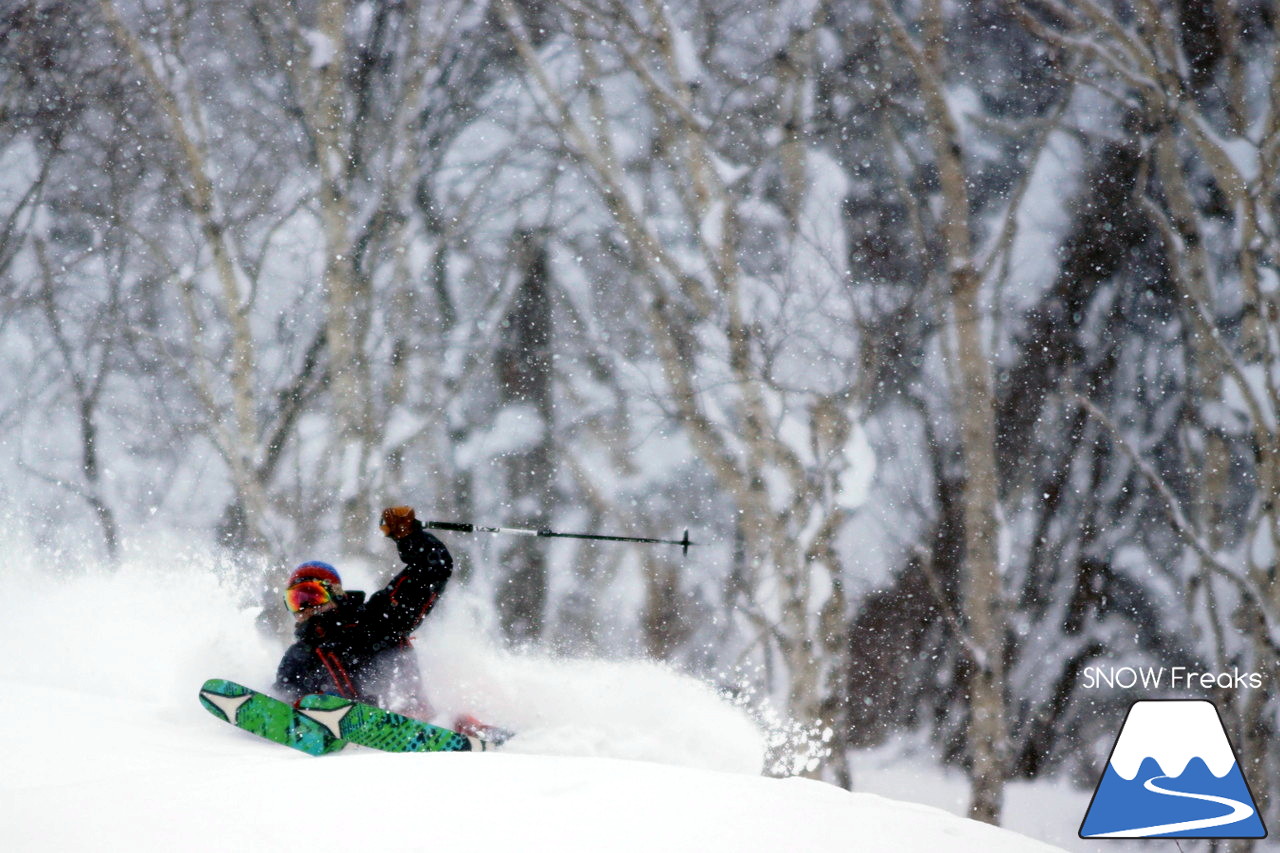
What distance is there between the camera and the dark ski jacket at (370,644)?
16.3ft

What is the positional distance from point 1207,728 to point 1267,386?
22.8 feet

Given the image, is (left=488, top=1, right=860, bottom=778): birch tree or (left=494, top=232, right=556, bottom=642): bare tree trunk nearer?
(left=488, top=1, right=860, bottom=778): birch tree

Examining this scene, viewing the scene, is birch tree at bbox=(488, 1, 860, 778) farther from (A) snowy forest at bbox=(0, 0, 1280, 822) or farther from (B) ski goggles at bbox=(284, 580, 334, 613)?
(B) ski goggles at bbox=(284, 580, 334, 613)

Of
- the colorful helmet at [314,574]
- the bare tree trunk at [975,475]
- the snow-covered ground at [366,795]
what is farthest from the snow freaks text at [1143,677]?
the colorful helmet at [314,574]

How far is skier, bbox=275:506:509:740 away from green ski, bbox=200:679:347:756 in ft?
1.67

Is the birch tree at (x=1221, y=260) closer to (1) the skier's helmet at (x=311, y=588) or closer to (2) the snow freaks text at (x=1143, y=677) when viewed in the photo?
(2) the snow freaks text at (x=1143, y=677)

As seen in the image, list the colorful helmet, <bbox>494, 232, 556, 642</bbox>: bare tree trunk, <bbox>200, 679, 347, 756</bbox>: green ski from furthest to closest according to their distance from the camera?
<bbox>494, 232, 556, 642</bbox>: bare tree trunk → the colorful helmet → <bbox>200, 679, 347, 756</bbox>: green ski

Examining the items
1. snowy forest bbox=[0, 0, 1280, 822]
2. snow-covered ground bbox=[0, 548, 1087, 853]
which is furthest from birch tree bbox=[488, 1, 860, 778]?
snow-covered ground bbox=[0, 548, 1087, 853]

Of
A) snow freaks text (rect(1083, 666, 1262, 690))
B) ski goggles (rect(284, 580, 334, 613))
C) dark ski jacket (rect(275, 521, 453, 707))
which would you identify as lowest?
snow freaks text (rect(1083, 666, 1262, 690))

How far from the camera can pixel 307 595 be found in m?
5.14

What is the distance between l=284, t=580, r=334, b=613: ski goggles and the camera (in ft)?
16.8

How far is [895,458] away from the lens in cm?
1340

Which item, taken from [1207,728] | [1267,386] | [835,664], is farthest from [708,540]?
[1207,728]

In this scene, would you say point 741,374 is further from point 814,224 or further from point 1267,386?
point 1267,386
